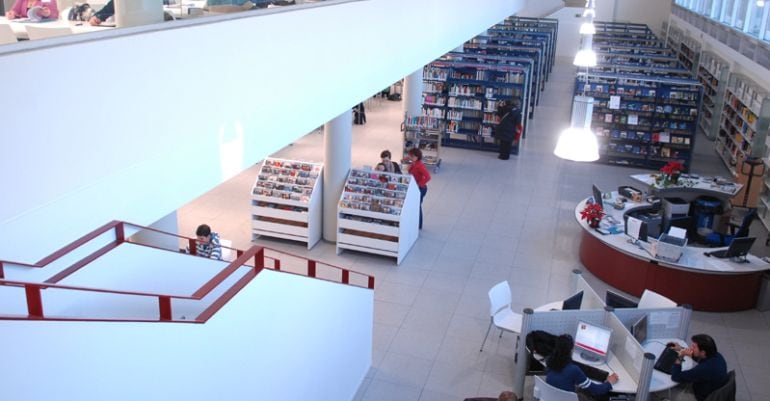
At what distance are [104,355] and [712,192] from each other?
403 inches

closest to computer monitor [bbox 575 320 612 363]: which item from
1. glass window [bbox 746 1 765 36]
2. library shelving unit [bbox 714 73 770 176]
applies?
library shelving unit [bbox 714 73 770 176]

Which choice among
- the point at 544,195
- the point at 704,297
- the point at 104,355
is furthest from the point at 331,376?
the point at 544,195

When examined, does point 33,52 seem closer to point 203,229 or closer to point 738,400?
point 203,229

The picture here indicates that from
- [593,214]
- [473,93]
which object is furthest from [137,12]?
[473,93]

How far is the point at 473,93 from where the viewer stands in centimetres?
1499

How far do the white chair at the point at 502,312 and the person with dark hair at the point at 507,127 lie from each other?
746 centimetres

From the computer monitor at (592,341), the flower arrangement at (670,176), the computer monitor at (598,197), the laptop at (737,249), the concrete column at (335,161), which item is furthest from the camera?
the flower arrangement at (670,176)

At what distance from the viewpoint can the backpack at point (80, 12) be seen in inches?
149

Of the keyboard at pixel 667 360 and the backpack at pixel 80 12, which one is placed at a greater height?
the backpack at pixel 80 12

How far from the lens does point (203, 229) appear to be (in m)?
6.43

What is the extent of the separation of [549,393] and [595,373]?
610 millimetres

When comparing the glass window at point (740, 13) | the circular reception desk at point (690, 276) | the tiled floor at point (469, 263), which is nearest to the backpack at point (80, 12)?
the tiled floor at point (469, 263)

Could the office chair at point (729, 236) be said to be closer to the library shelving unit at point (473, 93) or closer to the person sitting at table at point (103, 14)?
the library shelving unit at point (473, 93)

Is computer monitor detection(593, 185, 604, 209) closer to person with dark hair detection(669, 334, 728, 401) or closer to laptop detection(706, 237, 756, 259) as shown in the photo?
laptop detection(706, 237, 756, 259)
